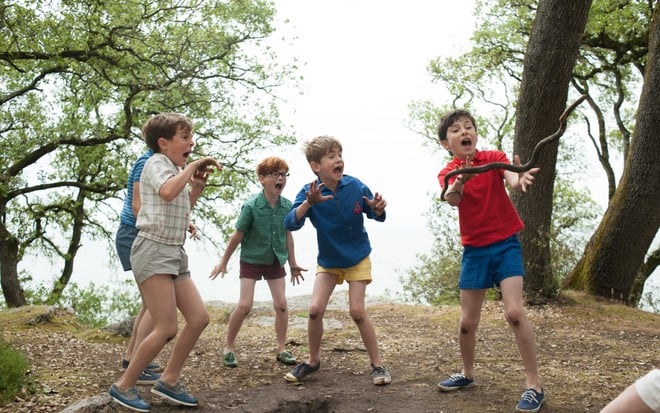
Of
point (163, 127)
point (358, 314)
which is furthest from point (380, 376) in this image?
point (163, 127)

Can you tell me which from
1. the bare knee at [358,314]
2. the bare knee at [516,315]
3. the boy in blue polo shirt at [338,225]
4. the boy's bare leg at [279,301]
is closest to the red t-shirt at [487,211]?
the bare knee at [516,315]

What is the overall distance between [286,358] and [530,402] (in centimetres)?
241

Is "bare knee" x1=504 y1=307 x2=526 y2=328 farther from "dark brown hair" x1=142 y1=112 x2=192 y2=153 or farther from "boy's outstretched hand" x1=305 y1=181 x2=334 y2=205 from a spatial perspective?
"dark brown hair" x1=142 y1=112 x2=192 y2=153

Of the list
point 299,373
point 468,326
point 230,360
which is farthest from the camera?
point 230,360

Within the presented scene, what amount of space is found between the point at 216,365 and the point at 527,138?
193 inches

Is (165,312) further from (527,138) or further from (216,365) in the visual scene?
(527,138)

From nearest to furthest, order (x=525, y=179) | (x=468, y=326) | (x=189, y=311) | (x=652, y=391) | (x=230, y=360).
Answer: (x=652, y=391) < (x=525, y=179) < (x=189, y=311) < (x=468, y=326) < (x=230, y=360)

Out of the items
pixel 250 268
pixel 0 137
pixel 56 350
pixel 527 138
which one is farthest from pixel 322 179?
pixel 0 137

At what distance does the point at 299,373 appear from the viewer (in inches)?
218

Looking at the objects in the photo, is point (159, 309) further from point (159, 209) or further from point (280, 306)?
point (280, 306)

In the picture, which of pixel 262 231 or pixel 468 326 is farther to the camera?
pixel 262 231

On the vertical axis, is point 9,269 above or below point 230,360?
above

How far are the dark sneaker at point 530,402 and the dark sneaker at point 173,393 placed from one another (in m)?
2.22

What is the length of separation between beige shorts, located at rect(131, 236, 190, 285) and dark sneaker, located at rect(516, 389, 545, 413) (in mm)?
2423
